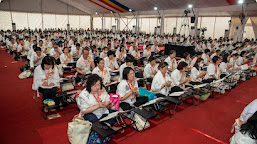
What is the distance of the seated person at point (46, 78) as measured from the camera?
15.3 ft

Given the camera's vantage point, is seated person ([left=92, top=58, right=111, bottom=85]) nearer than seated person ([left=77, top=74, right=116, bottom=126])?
No

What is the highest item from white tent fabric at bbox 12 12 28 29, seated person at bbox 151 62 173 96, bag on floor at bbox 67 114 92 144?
white tent fabric at bbox 12 12 28 29

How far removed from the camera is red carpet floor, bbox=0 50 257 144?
3.73 m

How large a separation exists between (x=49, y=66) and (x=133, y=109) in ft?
8.19

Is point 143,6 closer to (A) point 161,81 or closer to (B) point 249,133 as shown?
(A) point 161,81

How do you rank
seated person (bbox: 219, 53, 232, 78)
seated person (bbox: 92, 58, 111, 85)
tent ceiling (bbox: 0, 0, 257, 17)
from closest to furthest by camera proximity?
seated person (bbox: 92, 58, 111, 85), seated person (bbox: 219, 53, 232, 78), tent ceiling (bbox: 0, 0, 257, 17)

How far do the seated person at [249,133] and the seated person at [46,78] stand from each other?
428cm

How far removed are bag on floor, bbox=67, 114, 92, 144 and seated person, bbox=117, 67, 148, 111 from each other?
1047 millimetres

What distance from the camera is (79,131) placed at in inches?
122

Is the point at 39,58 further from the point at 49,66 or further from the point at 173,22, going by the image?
the point at 173,22

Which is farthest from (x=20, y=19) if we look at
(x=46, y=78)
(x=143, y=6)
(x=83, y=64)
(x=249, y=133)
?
(x=249, y=133)

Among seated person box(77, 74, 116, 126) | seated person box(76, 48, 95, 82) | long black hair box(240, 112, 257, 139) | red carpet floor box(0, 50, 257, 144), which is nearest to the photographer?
long black hair box(240, 112, 257, 139)

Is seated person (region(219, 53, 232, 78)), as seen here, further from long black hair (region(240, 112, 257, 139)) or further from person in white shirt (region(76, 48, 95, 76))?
person in white shirt (region(76, 48, 95, 76))

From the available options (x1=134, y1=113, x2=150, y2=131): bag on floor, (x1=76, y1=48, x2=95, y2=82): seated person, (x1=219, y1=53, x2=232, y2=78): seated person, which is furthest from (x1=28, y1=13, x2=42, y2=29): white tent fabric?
(x1=134, y1=113, x2=150, y2=131): bag on floor
